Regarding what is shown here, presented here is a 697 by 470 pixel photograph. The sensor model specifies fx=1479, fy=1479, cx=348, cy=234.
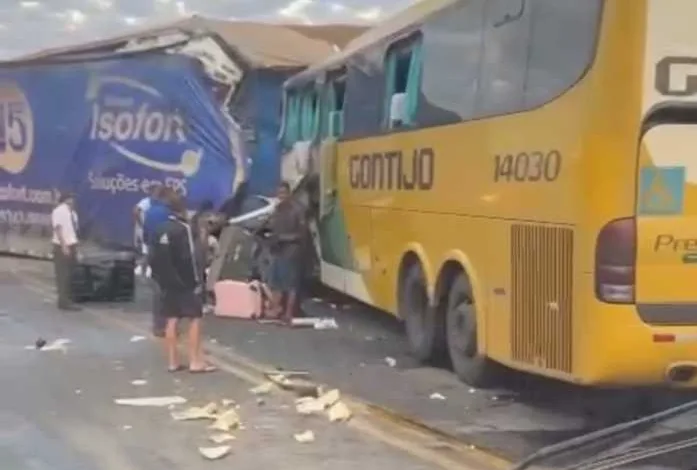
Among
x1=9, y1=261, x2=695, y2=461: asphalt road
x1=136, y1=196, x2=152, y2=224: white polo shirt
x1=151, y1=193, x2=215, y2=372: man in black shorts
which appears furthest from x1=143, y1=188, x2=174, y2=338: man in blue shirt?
x1=136, y1=196, x2=152, y2=224: white polo shirt

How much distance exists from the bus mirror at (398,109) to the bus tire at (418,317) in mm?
1474

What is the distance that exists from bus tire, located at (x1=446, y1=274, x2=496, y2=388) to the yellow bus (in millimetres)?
24

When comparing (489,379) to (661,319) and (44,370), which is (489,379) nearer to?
(661,319)

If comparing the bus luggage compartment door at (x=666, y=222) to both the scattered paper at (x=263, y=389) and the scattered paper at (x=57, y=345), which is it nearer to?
the scattered paper at (x=263, y=389)

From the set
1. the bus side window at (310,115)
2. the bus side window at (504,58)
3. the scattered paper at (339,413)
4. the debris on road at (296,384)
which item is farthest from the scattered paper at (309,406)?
the bus side window at (310,115)

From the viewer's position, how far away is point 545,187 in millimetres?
10523

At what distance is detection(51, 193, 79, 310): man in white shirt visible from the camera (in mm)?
19734

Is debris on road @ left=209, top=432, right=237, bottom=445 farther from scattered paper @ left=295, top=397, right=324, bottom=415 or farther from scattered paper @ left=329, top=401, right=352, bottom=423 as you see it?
scattered paper @ left=295, top=397, right=324, bottom=415

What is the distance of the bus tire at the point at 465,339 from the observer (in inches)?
494

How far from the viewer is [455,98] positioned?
12.9 meters

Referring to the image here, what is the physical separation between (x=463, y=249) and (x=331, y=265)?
622cm

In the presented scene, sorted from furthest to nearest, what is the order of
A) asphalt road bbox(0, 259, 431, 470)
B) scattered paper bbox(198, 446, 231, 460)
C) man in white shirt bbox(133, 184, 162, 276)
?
man in white shirt bbox(133, 184, 162, 276) → scattered paper bbox(198, 446, 231, 460) → asphalt road bbox(0, 259, 431, 470)

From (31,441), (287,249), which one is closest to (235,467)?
(31,441)

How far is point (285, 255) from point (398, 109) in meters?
3.72
